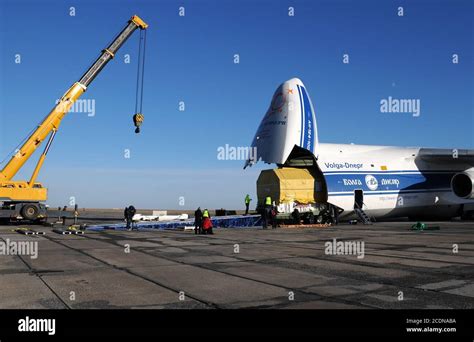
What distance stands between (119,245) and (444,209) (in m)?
28.1

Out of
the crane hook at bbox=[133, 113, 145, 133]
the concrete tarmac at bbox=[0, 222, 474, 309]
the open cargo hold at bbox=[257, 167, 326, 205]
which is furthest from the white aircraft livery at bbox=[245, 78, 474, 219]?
the concrete tarmac at bbox=[0, 222, 474, 309]

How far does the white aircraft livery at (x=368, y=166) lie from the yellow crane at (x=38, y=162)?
32.0 ft

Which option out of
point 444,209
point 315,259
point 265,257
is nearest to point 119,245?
point 265,257

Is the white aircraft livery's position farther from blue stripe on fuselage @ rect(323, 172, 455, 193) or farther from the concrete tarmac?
the concrete tarmac

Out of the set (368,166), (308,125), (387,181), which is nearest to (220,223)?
(308,125)

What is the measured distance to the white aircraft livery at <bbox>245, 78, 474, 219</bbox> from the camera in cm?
3031

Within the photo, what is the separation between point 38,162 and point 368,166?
23403 mm

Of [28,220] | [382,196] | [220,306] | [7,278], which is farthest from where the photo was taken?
[382,196]

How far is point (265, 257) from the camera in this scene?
11938mm

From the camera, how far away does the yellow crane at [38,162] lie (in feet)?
93.2

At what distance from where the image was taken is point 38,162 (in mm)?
29094

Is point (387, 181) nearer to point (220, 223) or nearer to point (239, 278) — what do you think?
point (220, 223)

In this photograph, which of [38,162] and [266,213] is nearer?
[266,213]
